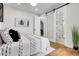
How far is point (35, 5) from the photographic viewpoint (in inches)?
85.9

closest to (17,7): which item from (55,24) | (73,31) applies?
(55,24)

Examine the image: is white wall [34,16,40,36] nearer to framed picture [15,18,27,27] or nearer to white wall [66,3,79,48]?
framed picture [15,18,27,27]

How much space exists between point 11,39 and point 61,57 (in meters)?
0.95

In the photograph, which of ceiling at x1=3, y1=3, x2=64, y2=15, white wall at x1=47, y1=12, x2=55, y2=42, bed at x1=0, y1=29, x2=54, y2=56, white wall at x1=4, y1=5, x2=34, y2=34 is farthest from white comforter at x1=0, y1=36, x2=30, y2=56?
ceiling at x1=3, y1=3, x2=64, y2=15

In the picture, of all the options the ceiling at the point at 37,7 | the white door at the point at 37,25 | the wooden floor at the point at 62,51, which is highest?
the ceiling at the point at 37,7

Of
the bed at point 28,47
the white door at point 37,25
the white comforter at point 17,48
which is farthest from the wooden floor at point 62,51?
the white comforter at point 17,48

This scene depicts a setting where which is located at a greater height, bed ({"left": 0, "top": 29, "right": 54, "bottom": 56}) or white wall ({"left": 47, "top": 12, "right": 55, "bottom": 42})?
white wall ({"left": 47, "top": 12, "right": 55, "bottom": 42})

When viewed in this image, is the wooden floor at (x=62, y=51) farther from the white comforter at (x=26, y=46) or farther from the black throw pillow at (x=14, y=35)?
the black throw pillow at (x=14, y=35)

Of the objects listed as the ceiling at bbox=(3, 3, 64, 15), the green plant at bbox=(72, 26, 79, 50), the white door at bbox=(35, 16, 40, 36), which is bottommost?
the green plant at bbox=(72, 26, 79, 50)

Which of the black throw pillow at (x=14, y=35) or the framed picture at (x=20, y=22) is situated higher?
the framed picture at (x=20, y=22)

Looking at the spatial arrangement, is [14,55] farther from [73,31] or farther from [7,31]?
[73,31]

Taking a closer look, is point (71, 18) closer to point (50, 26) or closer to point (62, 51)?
point (50, 26)

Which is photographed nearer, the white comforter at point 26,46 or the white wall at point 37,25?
the white comforter at point 26,46

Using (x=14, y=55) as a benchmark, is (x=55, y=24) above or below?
above
